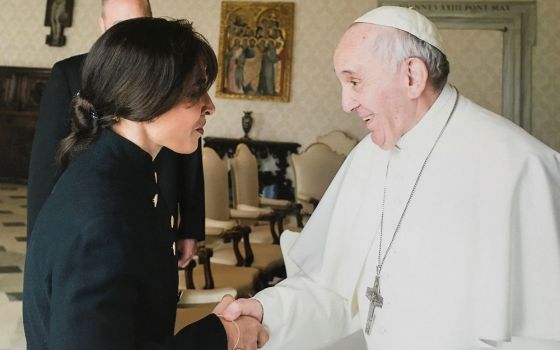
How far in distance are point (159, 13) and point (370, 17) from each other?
8049 mm

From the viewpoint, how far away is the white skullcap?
158 cm

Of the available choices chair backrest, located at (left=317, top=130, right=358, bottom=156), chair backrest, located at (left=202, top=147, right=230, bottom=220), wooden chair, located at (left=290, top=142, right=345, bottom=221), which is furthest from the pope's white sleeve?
chair backrest, located at (left=317, top=130, right=358, bottom=156)

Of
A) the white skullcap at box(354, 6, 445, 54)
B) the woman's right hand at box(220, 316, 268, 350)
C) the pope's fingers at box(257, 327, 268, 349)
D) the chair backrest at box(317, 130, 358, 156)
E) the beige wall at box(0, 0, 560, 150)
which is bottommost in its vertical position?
the pope's fingers at box(257, 327, 268, 349)

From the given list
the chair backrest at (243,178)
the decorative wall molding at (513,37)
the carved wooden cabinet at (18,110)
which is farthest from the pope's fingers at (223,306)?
the carved wooden cabinet at (18,110)

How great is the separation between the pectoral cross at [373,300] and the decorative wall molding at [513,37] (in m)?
7.01

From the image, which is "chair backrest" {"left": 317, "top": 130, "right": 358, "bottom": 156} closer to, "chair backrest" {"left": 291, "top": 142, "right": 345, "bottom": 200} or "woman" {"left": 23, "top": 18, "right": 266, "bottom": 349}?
"chair backrest" {"left": 291, "top": 142, "right": 345, "bottom": 200}

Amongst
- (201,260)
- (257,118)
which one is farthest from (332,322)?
(257,118)

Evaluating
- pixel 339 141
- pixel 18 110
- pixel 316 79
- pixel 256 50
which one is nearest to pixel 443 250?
pixel 339 141

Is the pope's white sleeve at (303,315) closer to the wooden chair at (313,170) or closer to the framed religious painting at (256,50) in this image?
the wooden chair at (313,170)

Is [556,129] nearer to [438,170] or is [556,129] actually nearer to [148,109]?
[438,170]

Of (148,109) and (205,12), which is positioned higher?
(205,12)

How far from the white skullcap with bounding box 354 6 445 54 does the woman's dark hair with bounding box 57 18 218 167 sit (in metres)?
0.68

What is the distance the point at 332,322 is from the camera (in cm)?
172

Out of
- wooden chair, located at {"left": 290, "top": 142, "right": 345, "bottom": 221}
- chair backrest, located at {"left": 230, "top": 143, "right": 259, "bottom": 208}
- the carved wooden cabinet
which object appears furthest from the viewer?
the carved wooden cabinet
